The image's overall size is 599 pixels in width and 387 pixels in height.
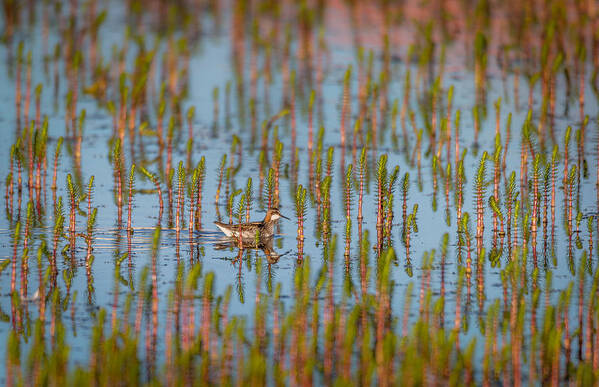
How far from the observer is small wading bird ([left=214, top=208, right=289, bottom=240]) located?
37.2 ft

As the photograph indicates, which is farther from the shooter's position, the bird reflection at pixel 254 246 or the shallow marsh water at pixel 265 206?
the bird reflection at pixel 254 246

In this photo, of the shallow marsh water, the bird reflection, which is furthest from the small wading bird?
the shallow marsh water

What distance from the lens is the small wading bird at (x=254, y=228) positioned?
1135cm

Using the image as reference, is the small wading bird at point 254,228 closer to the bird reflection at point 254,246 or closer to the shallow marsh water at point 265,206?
the bird reflection at point 254,246

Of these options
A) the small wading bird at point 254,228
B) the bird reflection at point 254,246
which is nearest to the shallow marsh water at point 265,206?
the bird reflection at point 254,246

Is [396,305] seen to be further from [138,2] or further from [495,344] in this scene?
[138,2]

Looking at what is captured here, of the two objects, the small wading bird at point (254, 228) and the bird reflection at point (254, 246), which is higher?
the small wading bird at point (254, 228)

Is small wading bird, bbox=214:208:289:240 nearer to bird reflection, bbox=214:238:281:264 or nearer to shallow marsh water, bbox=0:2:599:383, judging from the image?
bird reflection, bbox=214:238:281:264

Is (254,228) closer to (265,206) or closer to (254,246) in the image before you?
(254,246)

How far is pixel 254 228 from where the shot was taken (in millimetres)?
11219

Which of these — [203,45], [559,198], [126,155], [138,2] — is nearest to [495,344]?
[559,198]

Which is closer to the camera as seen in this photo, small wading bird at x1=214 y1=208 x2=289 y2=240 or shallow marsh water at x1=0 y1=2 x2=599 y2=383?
shallow marsh water at x1=0 y1=2 x2=599 y2=383

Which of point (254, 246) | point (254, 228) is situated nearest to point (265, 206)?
point (254, 246)

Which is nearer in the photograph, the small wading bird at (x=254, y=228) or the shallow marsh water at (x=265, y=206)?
the shallow marsh water at (x=265, y=206)
